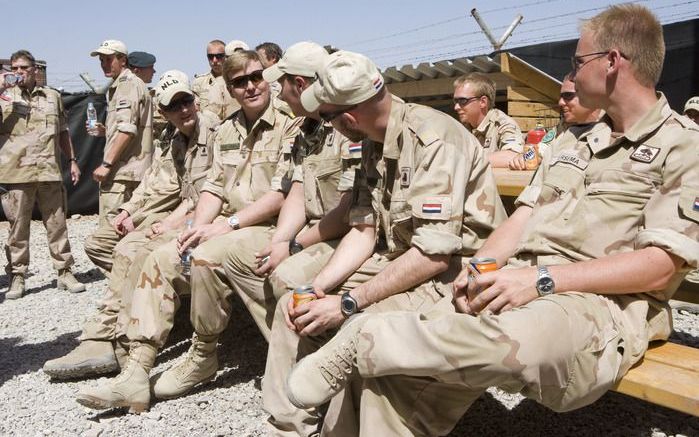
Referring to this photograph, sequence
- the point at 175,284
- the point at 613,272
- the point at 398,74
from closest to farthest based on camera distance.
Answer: the point at 613,272, the point at 175,284, the point at 398,74

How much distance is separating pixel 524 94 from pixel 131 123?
4417 millimetres

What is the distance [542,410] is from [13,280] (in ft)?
16.8

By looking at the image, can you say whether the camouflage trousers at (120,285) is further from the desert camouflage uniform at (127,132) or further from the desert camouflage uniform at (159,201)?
the desert camouflage uniform at (127,132)

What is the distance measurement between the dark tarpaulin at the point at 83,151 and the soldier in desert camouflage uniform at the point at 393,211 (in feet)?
30.9

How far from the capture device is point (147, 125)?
6.01m

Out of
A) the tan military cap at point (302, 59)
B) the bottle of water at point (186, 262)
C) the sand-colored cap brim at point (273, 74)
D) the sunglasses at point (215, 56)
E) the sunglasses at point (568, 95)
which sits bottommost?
the bottle of water at point (186, 262)

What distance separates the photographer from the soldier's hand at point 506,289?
210 cm

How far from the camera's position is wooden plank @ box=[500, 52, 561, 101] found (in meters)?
7.19

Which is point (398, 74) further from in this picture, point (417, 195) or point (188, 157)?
point (417, 195)

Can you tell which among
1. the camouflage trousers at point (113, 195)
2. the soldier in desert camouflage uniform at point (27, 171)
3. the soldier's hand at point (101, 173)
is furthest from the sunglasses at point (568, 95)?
the soldier in desert camouflage uniform at point (27, 171)

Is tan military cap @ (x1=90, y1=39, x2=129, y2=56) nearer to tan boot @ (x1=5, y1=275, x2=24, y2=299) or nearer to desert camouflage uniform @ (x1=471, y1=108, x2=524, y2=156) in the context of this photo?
tan boot @ (x1=5, y1=275, x2=24, y2=299)

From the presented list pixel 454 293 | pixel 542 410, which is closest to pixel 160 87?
pixel 454 293

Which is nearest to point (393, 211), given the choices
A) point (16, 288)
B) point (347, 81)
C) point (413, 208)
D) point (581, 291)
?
point (413, 208)

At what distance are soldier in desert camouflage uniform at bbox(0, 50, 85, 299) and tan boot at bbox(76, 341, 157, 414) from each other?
301 centimetres
